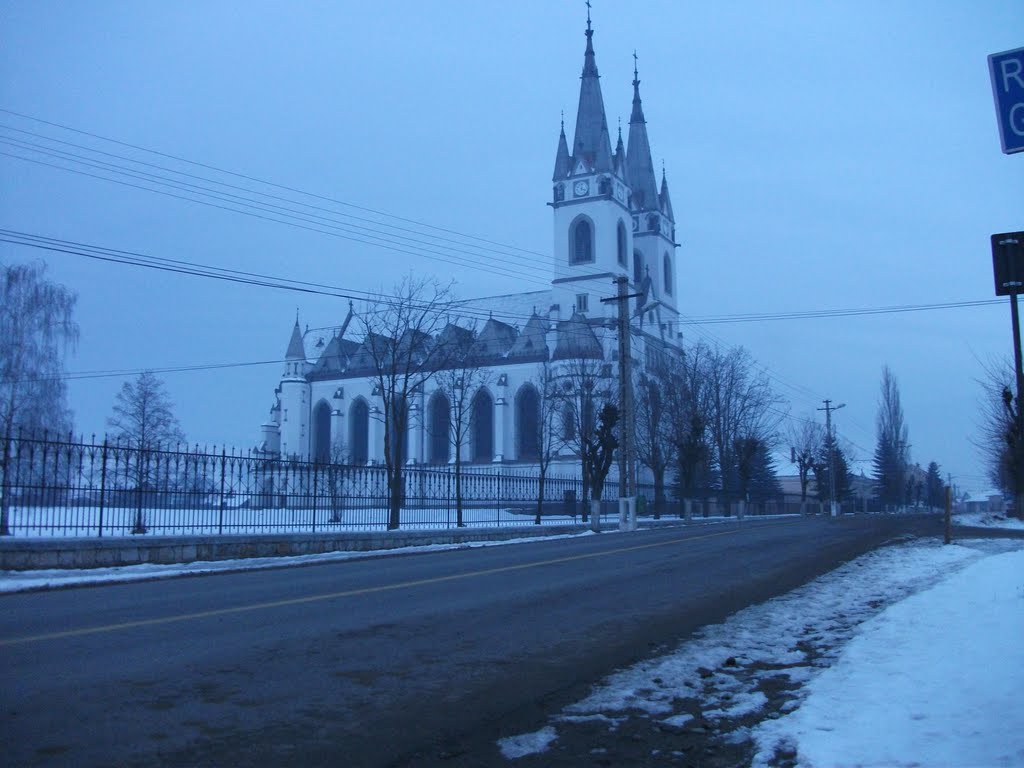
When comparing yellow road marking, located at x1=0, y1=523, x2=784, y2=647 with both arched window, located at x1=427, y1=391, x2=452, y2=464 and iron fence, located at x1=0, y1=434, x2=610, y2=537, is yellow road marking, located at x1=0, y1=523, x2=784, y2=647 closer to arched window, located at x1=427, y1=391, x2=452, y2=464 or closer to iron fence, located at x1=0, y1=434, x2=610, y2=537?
iron fence, located at x1=0, y1=434, x2=610, y2=537

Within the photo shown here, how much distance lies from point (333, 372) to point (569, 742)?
94.3 m

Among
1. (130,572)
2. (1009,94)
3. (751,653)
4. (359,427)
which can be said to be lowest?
(751,653)

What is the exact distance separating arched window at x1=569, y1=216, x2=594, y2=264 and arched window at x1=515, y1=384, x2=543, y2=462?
13491 millimetres

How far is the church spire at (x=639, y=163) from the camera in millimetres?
97375

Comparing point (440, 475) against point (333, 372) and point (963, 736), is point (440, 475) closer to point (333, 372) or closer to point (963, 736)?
point (963, 736)

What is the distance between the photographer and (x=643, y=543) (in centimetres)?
1973

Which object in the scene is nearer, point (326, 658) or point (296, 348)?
point (326, 658)

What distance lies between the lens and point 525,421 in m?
83.2

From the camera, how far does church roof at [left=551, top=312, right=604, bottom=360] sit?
75438 mm

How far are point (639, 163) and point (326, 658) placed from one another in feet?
317

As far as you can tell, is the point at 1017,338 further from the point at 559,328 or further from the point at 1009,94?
the point at 559,328

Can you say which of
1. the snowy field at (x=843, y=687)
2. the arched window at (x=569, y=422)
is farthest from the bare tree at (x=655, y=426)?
the snowy field at (x=843, y=687)

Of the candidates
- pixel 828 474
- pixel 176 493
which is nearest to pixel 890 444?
pixel 828 474

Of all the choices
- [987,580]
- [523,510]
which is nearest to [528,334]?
[523,510]
